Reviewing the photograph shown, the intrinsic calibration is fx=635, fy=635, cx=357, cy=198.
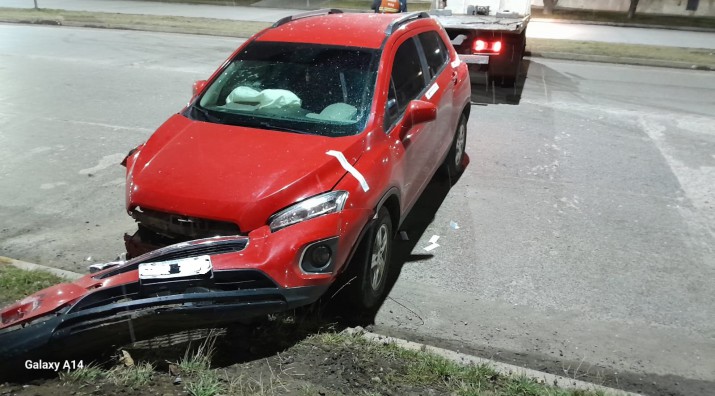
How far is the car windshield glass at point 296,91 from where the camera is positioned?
15.2 feet

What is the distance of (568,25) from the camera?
75.3 feet

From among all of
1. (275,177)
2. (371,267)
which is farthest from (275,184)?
(371,267)

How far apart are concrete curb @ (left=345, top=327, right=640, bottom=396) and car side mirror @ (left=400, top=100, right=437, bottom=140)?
1.56m

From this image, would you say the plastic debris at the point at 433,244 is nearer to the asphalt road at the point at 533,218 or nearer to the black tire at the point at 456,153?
the asphalt road at the point at 533,218

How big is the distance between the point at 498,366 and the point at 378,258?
109cm

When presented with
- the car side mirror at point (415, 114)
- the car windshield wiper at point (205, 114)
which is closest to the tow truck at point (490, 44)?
the car side mirror at point (415, 114)

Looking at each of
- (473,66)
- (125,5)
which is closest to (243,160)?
(473,66)

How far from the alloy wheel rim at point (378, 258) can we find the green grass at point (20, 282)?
225cm

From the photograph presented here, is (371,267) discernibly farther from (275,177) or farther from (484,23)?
(484,23)

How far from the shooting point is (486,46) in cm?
1112

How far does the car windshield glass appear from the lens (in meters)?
4.62

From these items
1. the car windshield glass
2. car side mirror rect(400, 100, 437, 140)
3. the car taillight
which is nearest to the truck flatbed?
the car taillight

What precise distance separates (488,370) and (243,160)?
1999mm

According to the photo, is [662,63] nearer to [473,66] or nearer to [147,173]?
[473,66]
